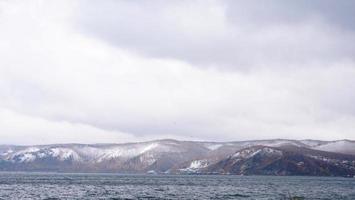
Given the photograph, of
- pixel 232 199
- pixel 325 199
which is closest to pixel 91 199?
pixel 232 199

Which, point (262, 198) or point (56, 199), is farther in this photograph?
point (262, 198)

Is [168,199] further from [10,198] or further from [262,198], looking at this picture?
[10,198]

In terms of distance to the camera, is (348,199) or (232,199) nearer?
(232,199)

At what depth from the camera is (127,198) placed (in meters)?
141

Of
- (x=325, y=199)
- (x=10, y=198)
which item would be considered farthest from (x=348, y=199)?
(x=10, y=198)

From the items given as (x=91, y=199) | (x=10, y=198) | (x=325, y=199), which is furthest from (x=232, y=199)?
(x=10, y=198)

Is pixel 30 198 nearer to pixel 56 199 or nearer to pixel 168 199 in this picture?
pixel 56 199

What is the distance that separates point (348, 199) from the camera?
148375 mm

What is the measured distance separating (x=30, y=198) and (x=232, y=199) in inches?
2171

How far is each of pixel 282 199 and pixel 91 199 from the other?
170 ft

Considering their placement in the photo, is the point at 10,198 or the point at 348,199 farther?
the point at 348,199

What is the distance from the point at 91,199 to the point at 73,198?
Answer: 6471mm

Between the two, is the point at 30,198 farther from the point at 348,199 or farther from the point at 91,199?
the point at 348,199

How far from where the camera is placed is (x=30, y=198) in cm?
13638
